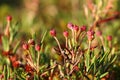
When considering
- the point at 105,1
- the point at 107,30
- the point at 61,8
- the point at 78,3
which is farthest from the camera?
the point at 61,8

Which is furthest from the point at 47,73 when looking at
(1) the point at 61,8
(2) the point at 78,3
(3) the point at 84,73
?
(1) the point at 61,8

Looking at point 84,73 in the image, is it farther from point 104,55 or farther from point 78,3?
point 78,3

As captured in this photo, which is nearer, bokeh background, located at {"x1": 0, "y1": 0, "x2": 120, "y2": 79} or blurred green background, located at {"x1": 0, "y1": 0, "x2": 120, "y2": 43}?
bokeh background, located at {"x1": 0, "y1": 0, "x2": 120, "y2": 79}

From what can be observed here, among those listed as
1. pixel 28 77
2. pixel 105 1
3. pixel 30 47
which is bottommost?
pixel 28 77

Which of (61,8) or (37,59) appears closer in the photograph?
(37,59)

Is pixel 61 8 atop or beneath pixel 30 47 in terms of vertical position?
atop

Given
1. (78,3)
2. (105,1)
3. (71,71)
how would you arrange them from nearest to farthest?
1. (71,71)
2. (105,1)
3. (78,3)

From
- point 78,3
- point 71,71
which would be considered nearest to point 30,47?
point 71,71

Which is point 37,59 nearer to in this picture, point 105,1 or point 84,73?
point 84,73

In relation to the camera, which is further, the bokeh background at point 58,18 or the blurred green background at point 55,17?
the blurred green background at point 55,17
